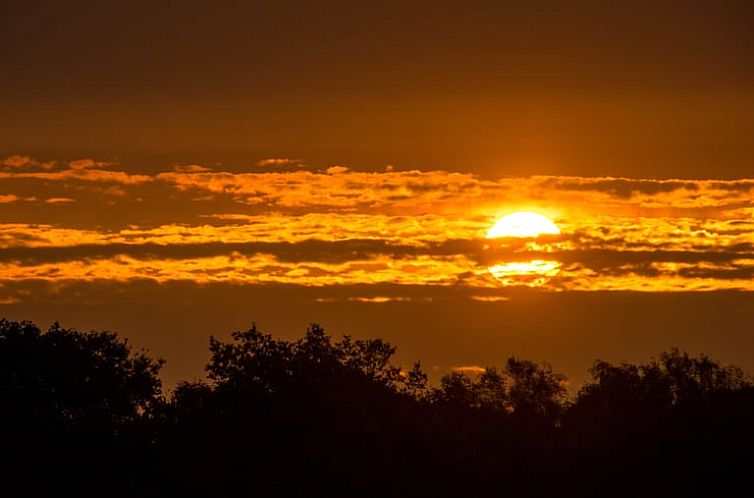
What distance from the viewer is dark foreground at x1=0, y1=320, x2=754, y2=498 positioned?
81.3m

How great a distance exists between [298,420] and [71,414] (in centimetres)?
1493

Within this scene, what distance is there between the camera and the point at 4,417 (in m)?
86.9

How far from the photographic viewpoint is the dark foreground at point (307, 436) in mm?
81312

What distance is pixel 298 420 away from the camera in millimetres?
88438

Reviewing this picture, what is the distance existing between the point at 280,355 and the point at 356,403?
5.34m

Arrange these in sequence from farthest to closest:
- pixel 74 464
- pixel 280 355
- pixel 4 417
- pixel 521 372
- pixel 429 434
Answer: pixel 521 372, pixel 429 434, pixel 280 355, pixel 4 417, pixel 74 464

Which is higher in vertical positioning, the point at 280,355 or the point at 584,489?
the point at 280,355

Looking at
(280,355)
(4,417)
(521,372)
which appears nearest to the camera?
(4,417)

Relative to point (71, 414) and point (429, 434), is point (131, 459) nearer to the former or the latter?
point (71, 414)

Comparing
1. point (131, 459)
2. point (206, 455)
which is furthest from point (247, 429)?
point (131, 459)

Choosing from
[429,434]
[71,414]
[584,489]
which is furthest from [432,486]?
[71,414]

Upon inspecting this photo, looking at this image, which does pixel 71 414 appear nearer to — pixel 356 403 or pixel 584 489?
pixel 356 403

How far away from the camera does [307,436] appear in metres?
87.9

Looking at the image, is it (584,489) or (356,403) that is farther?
(584,489)
